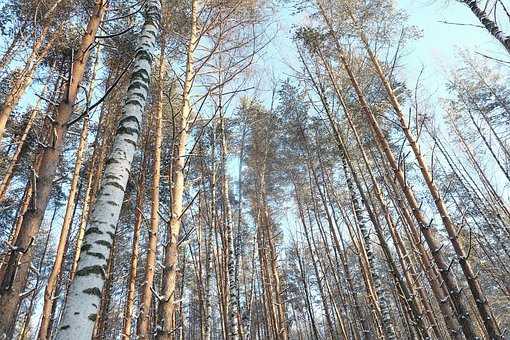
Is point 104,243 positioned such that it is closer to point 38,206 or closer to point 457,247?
point 38,206

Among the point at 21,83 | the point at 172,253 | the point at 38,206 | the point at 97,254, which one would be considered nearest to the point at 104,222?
the point at 97,254

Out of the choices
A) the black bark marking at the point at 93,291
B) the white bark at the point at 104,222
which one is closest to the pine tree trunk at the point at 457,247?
the white bark at the point at 104,222

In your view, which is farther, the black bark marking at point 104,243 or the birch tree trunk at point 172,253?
the birch tree trunk at point 172,253

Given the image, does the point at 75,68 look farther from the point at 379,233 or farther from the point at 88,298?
the point at 379,233

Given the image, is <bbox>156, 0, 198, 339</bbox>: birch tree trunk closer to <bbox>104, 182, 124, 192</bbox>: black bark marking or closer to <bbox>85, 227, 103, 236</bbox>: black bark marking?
A: <bbox>104, 182, 124, 192</bbox>: black bark marking

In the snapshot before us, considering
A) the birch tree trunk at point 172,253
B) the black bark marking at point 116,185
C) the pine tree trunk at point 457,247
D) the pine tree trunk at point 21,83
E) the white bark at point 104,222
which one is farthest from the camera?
the pine tree trunk at point 21,83

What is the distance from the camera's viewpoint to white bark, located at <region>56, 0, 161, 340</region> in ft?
5.31

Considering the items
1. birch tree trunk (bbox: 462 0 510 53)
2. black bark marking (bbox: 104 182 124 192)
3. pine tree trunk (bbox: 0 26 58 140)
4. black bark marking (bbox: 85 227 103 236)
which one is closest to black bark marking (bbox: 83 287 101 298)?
black bark marking (bbox: 85 227 103 236)

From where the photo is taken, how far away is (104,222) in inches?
78.7

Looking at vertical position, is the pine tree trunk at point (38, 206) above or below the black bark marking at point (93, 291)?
above

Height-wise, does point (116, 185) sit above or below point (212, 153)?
below

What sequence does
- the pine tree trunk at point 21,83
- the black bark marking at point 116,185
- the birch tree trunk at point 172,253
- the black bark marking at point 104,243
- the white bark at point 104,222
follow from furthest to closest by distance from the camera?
the pine tree trunk at point 21,83, the birch tree trunk at point 172,253, the black bark marking at point 116,185, the black bark marking at point 104,243, the white bark at point 104,222

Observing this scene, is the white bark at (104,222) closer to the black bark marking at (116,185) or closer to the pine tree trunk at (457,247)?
the black bark marking at (116,185)

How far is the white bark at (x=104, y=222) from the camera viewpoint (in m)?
1.62
